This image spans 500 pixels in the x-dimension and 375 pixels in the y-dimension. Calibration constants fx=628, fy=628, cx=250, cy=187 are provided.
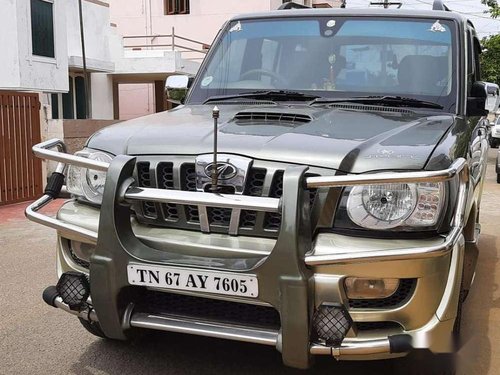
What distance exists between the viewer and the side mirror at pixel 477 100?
12.9 ft

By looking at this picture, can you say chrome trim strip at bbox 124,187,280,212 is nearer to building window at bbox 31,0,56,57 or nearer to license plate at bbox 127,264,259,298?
license plate at bbox 127,264,259,298

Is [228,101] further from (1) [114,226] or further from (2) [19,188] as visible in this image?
(2) [19,188]

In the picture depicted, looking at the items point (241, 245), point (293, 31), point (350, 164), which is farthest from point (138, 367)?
point (293, 31)

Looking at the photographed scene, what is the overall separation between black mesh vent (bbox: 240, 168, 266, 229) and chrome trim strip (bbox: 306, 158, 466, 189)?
1.00ft

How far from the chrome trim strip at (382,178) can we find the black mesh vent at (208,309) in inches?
24.6

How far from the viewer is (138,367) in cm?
353

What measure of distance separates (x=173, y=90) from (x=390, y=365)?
2.55m

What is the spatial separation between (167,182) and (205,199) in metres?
0.38

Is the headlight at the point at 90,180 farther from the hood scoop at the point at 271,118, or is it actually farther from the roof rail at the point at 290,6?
the roof rail at the point at 290,6

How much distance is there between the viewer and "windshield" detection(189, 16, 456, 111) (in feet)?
12.8

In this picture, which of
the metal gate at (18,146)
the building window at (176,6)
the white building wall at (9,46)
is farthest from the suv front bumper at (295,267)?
the building window at (176,6)

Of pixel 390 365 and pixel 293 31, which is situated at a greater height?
pixel 293 31

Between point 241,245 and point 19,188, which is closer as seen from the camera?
point 241,245

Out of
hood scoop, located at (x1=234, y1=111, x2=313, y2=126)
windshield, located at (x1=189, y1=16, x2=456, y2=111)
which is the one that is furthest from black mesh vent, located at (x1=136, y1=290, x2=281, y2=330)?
windshield, located at (x1=189, y1=16, x2=456, y2=111)
